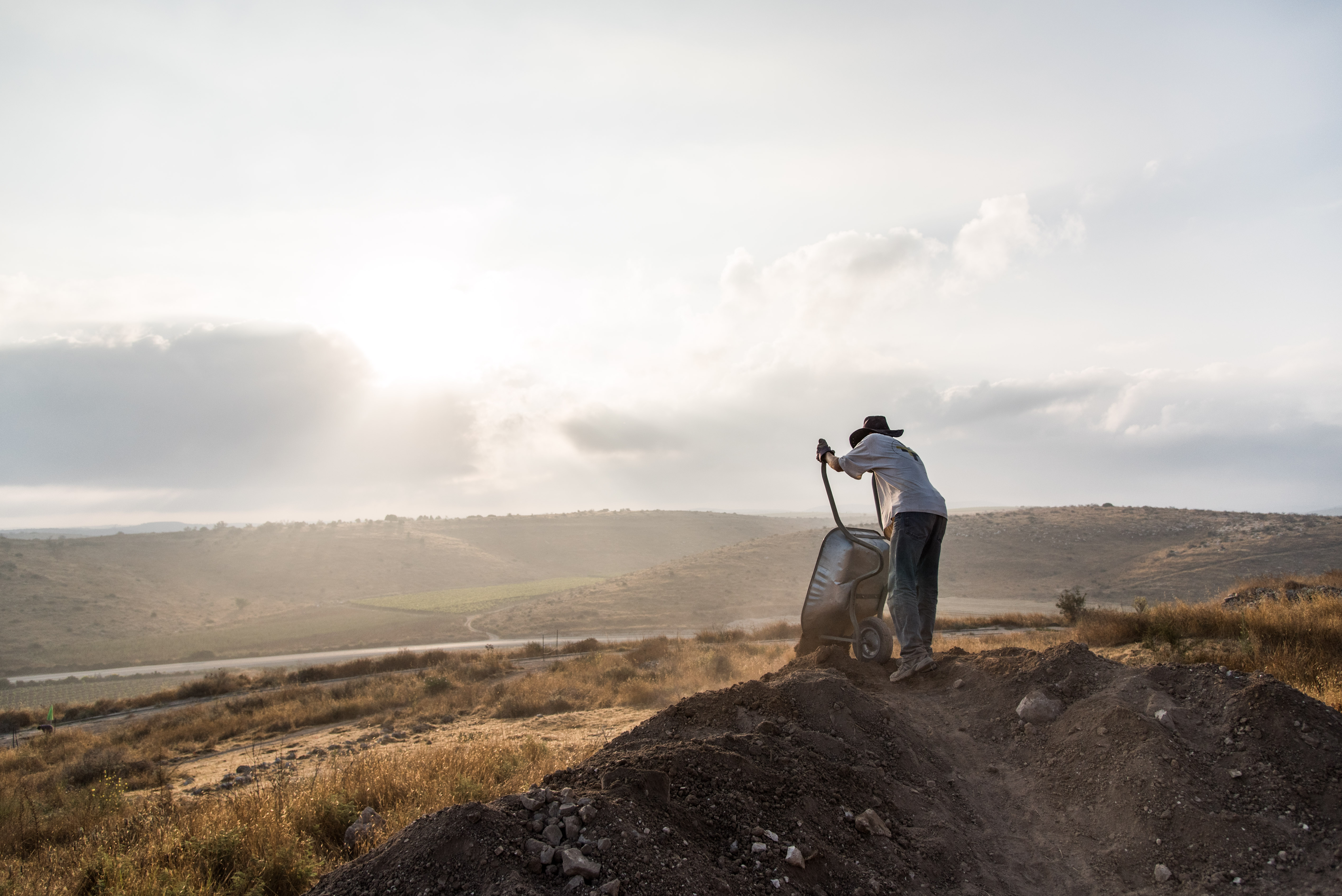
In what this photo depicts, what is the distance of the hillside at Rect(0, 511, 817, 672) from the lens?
171 ft

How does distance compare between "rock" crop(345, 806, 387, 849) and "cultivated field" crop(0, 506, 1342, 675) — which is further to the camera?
"cultivated field" crop(0, 506, 1342, 675)

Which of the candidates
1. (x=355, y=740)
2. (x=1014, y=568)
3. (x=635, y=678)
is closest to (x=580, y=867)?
(x=355, y=740)

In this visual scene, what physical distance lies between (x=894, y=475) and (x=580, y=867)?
4555 mm

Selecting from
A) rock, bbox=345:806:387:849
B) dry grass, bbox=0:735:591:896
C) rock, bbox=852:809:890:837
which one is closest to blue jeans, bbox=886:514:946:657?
rock, bbox=852:809:890:837

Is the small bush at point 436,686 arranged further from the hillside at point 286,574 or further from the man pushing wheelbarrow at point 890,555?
the hillside at point 286,574

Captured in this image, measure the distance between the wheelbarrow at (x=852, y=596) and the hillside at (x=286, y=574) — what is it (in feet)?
146

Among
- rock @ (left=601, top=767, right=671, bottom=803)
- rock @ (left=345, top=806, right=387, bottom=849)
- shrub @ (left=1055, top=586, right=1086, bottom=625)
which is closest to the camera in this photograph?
rock @ (left=601, top=767, right=671, bottom=803)

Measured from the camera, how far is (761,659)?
14.3 m

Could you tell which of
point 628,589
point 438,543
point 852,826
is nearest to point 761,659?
point 852,826

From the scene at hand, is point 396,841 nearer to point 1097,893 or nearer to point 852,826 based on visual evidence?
point 852,826

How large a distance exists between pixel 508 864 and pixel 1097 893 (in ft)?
9.62

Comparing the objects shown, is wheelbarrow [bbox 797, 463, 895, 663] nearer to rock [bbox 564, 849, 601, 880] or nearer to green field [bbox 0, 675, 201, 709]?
rock [bbox 564, 849, 601, 880]

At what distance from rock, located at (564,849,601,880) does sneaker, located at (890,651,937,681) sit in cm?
408

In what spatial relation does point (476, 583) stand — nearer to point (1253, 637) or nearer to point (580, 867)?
point (1253, 637)
